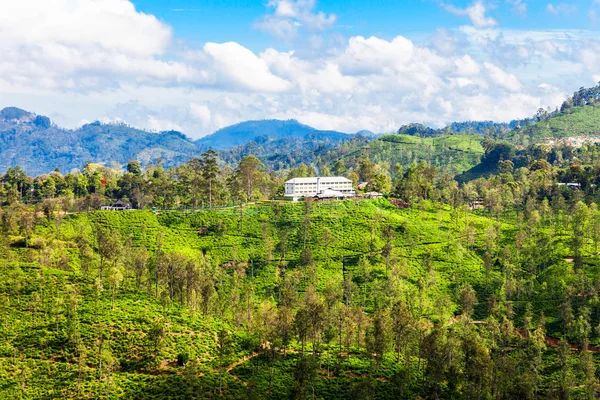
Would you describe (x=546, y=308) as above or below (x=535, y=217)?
below

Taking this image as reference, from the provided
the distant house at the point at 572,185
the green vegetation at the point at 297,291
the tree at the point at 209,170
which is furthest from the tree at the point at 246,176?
the distant house at the point at 572,185

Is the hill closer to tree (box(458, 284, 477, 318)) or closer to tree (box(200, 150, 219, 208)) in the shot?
tree (box(458, 284, 477, 318))

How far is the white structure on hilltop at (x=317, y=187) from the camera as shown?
135 meters

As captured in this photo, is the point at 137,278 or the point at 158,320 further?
the point at 137,278

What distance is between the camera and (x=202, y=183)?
130500 millimetres

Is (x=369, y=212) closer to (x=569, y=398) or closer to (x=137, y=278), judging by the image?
(x=137, y=278)

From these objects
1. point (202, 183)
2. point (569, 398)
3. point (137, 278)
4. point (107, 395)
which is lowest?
point (569, 398)

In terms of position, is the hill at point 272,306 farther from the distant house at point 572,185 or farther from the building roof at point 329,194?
the distant house at point 572,185

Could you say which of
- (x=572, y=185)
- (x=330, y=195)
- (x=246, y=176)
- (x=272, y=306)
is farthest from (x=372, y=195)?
(x=272, y=306)

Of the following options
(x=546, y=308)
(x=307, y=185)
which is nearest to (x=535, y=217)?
(x=546, y=308)

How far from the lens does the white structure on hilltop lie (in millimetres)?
135188

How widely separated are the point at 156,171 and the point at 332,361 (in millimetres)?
108732

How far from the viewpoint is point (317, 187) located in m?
141

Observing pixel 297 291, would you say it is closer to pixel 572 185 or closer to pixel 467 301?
pixel 467 301
